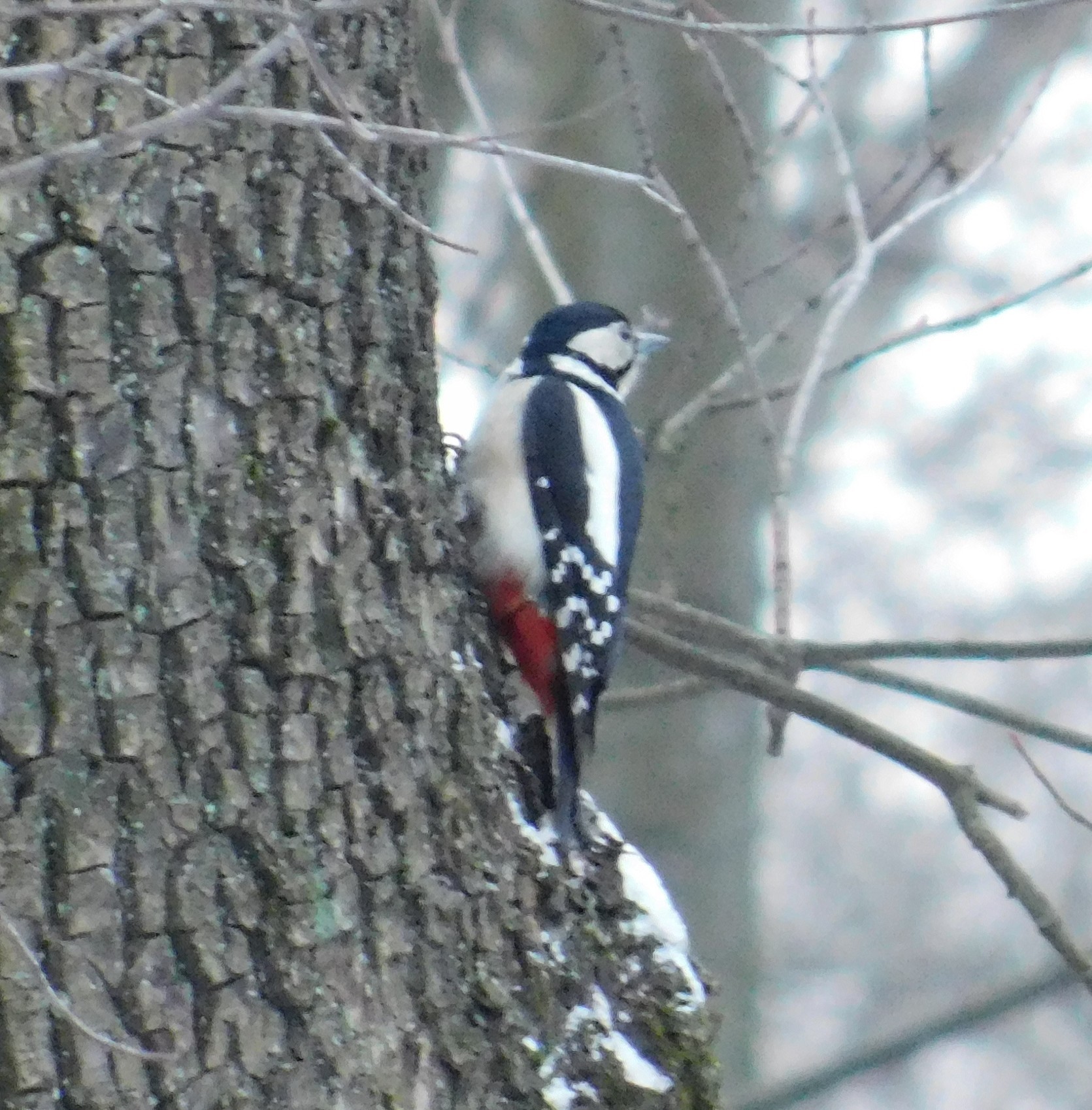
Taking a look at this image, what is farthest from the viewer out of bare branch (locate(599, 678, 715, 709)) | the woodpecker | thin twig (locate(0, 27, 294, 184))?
bare branch (locate(599, 678, 715, 709))

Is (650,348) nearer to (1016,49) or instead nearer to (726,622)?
(726,622)

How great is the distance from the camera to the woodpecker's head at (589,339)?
374cm

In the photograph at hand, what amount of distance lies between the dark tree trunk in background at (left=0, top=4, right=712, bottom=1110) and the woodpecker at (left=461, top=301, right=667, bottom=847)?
0.45m

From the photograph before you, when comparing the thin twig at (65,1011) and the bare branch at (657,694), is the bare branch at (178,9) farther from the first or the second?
the bare branch at (657,694)

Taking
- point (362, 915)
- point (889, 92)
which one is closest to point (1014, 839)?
point (889, 92)

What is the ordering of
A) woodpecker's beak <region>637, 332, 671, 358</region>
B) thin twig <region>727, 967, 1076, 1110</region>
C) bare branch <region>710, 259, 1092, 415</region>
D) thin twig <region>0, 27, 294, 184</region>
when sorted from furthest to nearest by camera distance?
thin twig <region>727, 967, 1076, 1110</region>
woodpecker's beak <region>637, 332, 671, 358</region>
bare branch <region>710, 259, 1092, 415</region>
thin twig <region>0, 27, 294, 184</region>

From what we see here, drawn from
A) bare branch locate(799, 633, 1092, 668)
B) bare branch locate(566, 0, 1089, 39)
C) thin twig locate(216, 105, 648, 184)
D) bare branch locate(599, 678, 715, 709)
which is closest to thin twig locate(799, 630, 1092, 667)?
bare branch locate(799, 633, 1092, 668)

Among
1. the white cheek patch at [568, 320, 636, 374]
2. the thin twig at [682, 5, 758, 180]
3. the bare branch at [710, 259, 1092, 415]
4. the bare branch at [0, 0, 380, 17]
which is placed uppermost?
the white cheek patch at [568, 320, 636, 374]

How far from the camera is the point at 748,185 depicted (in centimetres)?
296

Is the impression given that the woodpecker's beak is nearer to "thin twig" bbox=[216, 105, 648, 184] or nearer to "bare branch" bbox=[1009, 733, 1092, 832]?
"bare branch" bbox=[1009, 733, 1092, 832]

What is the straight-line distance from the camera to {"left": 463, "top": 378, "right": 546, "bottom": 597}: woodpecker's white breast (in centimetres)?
281

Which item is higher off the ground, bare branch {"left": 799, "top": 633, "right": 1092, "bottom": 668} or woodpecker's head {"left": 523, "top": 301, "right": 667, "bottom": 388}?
woodpecker's head {"left": 523, "top": 301, "right": 667, "bottom": 388}

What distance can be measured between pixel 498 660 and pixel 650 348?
155cm

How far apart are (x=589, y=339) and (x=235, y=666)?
2.10 meters
